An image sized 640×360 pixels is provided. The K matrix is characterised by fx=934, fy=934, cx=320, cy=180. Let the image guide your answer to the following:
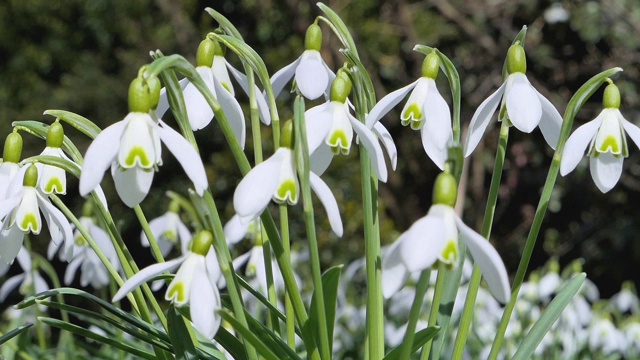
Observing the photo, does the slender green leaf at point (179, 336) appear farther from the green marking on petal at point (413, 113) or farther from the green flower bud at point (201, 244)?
the green marking on petal at point (413, 113)

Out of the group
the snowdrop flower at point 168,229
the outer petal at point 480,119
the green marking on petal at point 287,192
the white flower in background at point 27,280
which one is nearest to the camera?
the green marking on petal at point 287,192

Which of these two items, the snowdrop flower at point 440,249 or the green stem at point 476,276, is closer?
the snowdrop flower at point 440,249

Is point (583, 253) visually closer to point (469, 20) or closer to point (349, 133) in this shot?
point (469, 20)

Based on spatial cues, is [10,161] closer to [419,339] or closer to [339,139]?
[339,139]

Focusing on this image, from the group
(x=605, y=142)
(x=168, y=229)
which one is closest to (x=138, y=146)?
(x=605, y=142)

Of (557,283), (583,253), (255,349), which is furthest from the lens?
(583,253)

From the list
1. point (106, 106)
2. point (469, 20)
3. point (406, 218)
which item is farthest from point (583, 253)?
point (106, 106)

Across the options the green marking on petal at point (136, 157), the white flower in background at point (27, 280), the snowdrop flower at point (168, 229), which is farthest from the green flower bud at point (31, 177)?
the white flower in background at point (27, 280)
